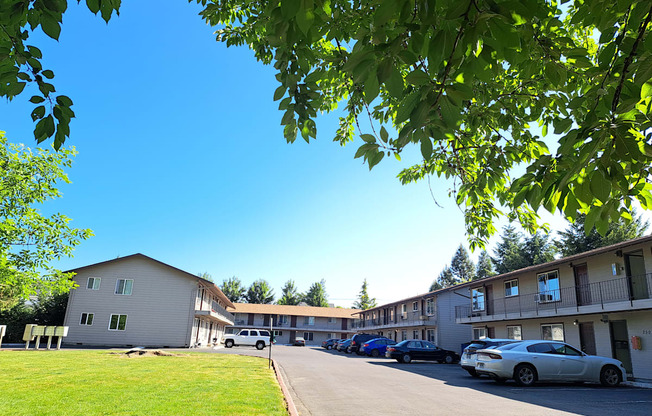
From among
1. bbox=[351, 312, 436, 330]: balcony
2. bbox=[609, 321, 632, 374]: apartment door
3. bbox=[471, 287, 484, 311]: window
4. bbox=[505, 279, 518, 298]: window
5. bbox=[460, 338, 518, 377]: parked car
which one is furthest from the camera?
bbox=[351, 312, 436, 330]: balcony

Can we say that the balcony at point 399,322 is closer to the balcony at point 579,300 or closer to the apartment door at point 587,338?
the balcony at point 579,300

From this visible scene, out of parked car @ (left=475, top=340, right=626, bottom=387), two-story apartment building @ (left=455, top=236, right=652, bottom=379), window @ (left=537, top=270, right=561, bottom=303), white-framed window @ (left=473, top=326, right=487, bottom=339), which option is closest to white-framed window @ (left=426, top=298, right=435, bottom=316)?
white-framed window @ (left=473, top=326, right=487, bottom=339)

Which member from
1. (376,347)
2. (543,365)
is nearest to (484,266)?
(376,347)

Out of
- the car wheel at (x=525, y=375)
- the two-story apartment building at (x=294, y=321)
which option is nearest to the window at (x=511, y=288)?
the car wheel at (x=525, y=375)

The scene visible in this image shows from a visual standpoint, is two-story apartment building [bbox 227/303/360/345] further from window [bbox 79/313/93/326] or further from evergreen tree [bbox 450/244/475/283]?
evergreen tree [bbox 450/244/475/283]

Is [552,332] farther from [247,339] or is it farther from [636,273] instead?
[247,339]

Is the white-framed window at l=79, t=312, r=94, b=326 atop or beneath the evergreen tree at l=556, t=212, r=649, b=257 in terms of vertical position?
beneath

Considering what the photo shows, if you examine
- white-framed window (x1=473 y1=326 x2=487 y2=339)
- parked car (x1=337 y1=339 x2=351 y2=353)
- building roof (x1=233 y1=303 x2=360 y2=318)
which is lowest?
parked car (x1=337 y1=339 x2=351 y2=353)

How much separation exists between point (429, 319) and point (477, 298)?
904 centimetres

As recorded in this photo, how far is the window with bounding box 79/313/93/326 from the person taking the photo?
3303 centimetres

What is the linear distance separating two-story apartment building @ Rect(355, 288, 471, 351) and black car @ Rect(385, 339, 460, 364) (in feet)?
24.0

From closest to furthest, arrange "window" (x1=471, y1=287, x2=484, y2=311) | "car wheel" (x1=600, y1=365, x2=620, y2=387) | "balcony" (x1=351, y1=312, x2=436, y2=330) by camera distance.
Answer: "car wheel" (x1=600, y1=365, x2=620, y2=387), "window" (x1=471, y1=287, x2=484, y2=311), "balcony" (x1=351, y1=312, x2=436, y2=330)

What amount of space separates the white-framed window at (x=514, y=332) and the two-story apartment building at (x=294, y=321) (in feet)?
130

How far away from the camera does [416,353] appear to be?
27.7 meters
